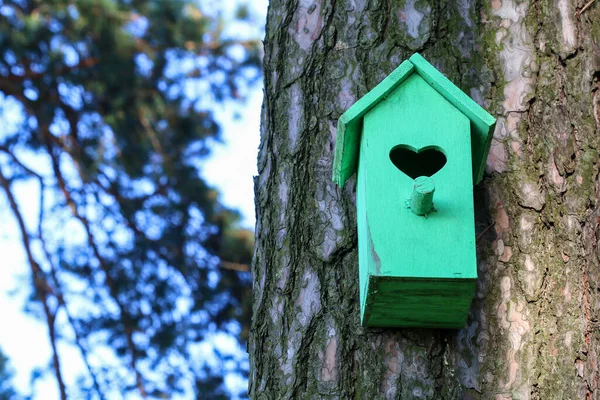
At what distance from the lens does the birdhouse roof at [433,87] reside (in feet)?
4.83

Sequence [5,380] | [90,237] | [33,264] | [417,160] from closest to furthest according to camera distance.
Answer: [417,160], [33,264], [90,237], [5,380]

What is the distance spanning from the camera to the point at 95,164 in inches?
197

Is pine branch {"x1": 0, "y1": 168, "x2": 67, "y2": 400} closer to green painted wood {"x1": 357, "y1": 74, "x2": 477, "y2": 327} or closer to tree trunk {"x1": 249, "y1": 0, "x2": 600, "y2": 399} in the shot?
tree trunk {"x1": 249, "y1": 0, "x2": 600, "y2": 399}

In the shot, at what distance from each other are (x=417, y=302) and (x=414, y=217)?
162 millimetres

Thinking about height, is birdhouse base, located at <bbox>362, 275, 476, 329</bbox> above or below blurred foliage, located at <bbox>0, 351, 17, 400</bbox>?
below

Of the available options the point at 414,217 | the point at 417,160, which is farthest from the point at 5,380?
the point at 414,217

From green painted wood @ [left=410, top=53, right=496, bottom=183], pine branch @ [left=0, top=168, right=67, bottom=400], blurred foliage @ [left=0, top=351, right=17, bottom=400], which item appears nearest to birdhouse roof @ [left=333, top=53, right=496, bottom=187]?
green painted wood @ [left=410, top=53, right=496, bottom=183]

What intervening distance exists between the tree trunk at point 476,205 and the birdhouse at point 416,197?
10 centimetres

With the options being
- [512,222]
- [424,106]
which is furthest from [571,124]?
[424,106]

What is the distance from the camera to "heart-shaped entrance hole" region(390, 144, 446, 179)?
1.61 meters

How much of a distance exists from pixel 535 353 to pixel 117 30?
401 cm

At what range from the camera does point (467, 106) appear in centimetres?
147

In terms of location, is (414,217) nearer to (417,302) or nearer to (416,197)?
(416,197)

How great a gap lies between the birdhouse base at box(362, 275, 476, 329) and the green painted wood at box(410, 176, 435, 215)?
121 millimetres
